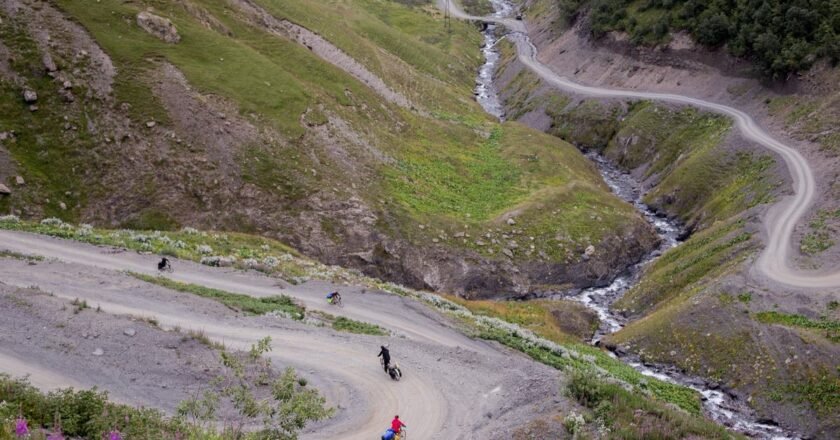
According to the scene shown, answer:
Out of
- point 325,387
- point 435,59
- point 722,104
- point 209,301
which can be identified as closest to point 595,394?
point 325,387

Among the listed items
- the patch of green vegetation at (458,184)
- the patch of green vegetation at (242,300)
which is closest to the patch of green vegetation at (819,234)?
the patch of green vegetation at (458,184)

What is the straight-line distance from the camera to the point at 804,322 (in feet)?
143

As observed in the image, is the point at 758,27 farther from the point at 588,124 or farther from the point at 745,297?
the point at 745,297

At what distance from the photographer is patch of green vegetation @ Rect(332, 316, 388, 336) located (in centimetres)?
3428

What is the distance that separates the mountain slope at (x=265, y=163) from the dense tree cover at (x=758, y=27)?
3139 centimetres

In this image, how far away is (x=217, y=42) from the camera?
69062mm

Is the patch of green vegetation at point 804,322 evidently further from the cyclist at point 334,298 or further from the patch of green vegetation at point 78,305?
the patch of green vegetation at point 78,305

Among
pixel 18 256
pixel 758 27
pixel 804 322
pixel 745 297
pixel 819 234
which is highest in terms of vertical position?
pixel 758 27

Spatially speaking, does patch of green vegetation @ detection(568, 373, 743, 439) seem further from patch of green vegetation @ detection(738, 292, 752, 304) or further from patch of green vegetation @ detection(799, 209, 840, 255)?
patch of green vegetation @ detection(799, 209, 840, 255)

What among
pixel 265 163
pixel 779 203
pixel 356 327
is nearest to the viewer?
pixel 356 327

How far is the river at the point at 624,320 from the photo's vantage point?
3916 cm

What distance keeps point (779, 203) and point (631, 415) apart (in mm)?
47849

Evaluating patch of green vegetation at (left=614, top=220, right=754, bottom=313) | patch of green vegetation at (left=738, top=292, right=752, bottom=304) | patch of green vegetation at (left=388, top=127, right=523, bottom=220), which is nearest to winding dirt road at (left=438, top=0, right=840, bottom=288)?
patch of green vegetation at (left=614, top=220, right=754, bottom=313)

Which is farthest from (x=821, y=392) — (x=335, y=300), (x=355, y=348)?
(x=335, y=300)
